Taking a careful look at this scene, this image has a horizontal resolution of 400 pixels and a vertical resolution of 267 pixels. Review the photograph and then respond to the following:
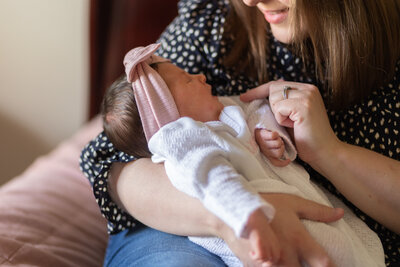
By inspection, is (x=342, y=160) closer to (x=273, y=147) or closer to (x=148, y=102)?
(x=273, y=147)

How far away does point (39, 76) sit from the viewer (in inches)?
93.0

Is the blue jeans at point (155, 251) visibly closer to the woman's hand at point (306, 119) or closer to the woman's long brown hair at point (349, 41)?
the woman's hand at point (306, 119)

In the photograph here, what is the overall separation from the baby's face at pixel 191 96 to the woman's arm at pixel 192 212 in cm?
15

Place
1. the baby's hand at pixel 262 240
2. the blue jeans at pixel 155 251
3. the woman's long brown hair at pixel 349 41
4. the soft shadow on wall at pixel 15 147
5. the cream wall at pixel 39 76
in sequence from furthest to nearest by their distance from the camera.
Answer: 1. the soft shadow on wall at pixel 15 147
2. the cream wall at pixel 39 76
3. the woman's long brown hair at pixel 349 41
4. the blue jeans at pixel 155 251
5. the baby's hand at pixel 262 240

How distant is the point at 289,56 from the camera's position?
1.24m

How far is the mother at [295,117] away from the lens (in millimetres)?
986

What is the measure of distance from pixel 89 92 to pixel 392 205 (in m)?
1.63

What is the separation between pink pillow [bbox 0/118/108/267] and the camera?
3.88ft

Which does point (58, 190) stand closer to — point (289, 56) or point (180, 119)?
point (180, 119)

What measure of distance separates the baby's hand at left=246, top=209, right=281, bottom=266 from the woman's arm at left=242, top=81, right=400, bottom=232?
0.84 feet

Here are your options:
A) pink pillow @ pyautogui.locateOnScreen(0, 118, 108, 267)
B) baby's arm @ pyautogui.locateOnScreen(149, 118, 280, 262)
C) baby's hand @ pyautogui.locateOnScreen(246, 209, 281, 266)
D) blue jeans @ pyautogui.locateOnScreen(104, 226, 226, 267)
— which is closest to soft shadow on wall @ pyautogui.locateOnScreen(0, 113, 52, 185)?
pink pillow @ pyautogui.locateOnScreen(0, 118, 108, 267)

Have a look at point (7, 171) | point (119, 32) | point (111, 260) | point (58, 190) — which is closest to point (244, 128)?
point (111, 260)

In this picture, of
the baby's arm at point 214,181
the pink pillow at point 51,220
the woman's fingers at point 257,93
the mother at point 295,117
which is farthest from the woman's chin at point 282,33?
the pink pillow at point 51,220

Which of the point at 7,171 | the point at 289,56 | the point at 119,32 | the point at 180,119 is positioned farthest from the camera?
the point at 7,171
